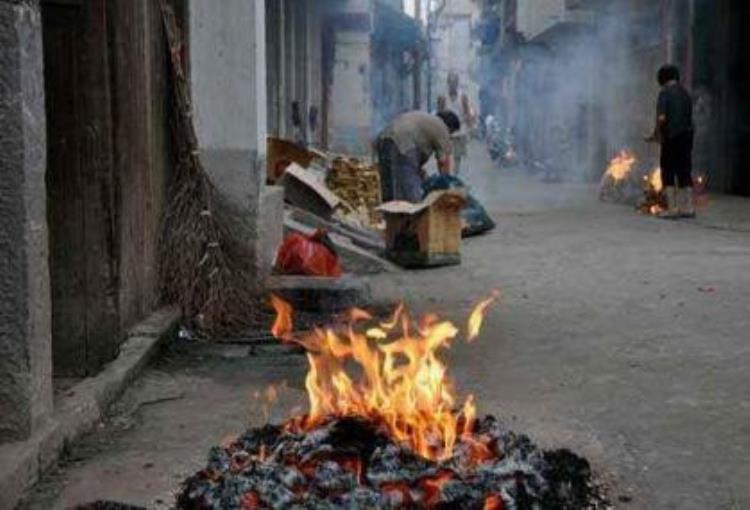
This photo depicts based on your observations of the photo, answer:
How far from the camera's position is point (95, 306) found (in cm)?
559

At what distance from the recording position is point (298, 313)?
816 cm

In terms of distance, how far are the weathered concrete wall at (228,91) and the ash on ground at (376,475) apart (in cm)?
414

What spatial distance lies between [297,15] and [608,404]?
1677cm

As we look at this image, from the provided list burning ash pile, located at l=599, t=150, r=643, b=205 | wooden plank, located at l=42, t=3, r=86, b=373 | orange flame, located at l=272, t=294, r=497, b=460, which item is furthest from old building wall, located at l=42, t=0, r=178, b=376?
burning ash pile, located at l=599, t=150, r=643, b=205

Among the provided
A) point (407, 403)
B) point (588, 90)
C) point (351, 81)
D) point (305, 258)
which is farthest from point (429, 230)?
point (588, 90)

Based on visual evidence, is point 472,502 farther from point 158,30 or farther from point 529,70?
point 529,70

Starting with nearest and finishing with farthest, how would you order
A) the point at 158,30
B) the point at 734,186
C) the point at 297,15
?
the point at 158,30
the point at 734,186
the point at 297,15

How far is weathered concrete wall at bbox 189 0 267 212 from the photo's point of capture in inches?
316

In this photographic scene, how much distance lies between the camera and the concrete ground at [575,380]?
442 cm

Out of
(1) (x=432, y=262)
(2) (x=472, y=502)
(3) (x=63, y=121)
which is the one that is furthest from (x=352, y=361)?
(1) (x=432, y=262)

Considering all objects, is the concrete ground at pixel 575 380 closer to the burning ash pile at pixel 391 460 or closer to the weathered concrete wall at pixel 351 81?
the burning ash pile at pixel 391 460

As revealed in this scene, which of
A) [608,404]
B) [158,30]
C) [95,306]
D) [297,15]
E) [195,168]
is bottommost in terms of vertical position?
[608,404]

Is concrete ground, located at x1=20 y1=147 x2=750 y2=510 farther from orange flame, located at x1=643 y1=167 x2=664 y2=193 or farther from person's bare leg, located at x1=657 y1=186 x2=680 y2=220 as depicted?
orange flame, located at x1=643 y1=167 x2=664 y2=193

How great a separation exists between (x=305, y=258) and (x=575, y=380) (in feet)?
11.7
